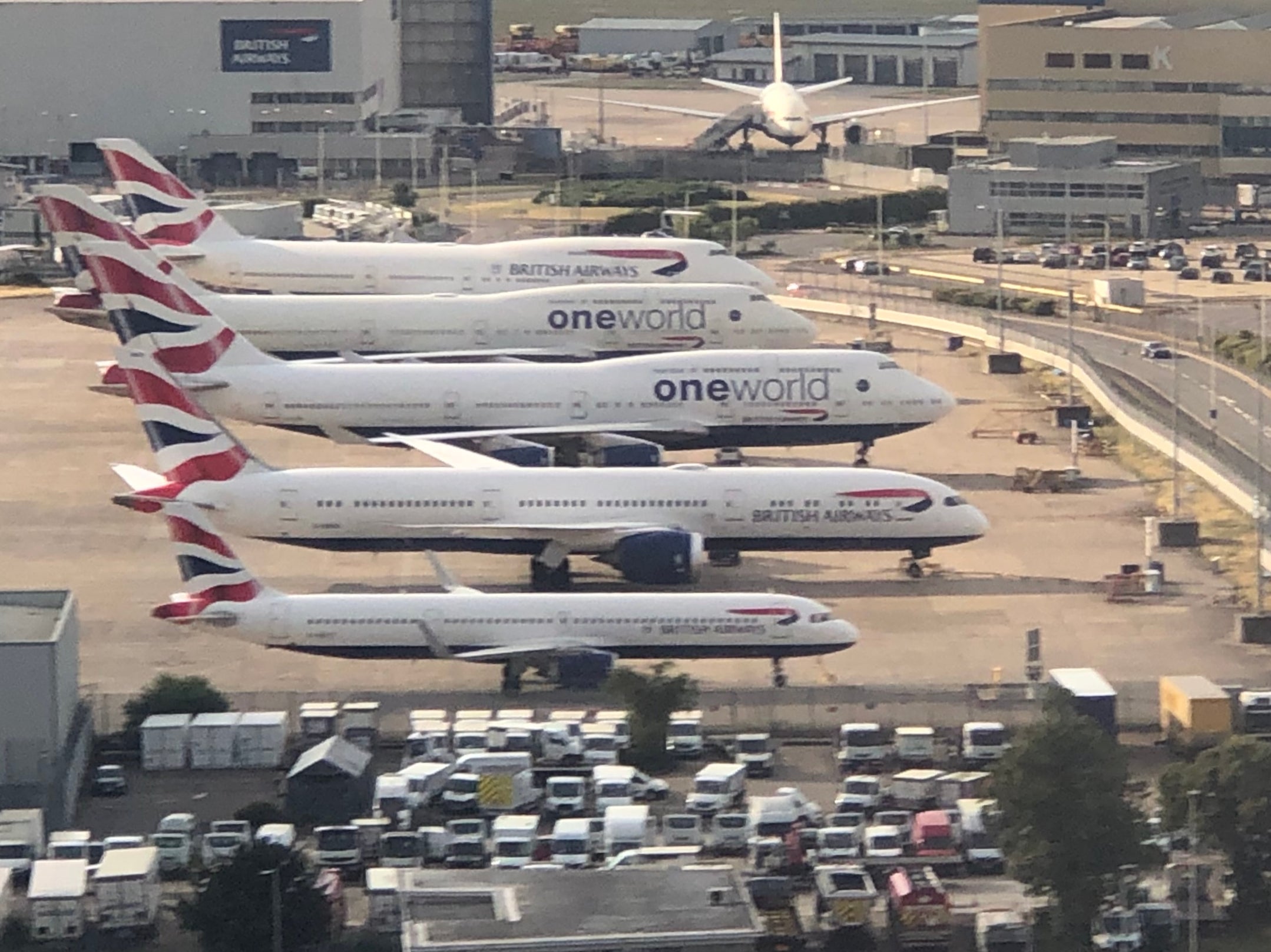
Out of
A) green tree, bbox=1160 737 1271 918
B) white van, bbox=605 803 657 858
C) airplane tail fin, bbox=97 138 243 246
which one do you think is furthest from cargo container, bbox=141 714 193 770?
airplane tail fin, bbox=97 138 243 246

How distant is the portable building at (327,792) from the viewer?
177ft

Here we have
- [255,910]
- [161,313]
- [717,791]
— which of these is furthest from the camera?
[161,313]

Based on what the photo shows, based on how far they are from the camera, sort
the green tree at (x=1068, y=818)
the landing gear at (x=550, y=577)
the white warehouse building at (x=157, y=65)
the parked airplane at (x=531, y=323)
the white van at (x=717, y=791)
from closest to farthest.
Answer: the green tree at (x=1068, y=818)
the white van at (x=717, y=791)
the landing gear at (x=550, y=577)
the parked airplane at (x=531, y=323)
the white warehouse building at (x=157, y=65)

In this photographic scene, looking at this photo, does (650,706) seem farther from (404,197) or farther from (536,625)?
(404,197)

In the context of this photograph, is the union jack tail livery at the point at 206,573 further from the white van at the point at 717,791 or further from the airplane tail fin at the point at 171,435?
the white van at the point at 717,791

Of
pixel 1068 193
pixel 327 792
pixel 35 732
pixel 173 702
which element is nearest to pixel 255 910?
pixel 327 792

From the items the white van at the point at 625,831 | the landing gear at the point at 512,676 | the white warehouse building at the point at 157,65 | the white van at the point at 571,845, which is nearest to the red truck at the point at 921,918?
the white van at the point at 625,831

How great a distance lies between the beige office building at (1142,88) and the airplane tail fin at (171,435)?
350 feet

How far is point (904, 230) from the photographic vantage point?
516 feet

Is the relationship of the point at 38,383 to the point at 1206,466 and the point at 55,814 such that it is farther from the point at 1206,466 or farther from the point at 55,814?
the point at 55,814

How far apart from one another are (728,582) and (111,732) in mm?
20286

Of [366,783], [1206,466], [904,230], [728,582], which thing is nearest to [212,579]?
[366,783]

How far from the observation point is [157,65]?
177 m

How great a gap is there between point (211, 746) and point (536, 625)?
8092 mm
